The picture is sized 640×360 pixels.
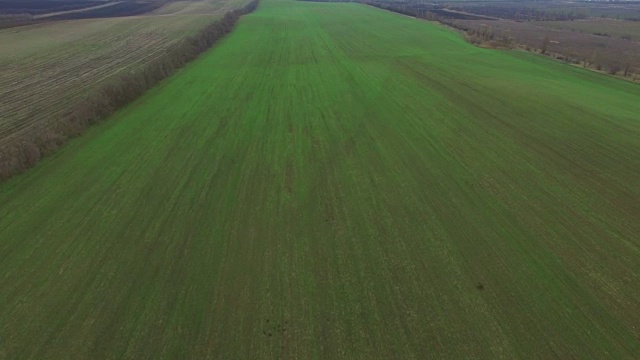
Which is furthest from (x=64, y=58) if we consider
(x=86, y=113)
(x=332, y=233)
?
(x=332, y=233)

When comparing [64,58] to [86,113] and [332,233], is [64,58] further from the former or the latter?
[332,233]

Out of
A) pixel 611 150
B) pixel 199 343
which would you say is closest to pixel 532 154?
pixel 611 150

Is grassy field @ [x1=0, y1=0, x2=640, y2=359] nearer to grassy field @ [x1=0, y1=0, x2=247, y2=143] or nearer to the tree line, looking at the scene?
the tree line

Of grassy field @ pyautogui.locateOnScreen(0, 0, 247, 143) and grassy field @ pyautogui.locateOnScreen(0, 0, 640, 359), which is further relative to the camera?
grassy field @ pyautogui.locateOnScreen(0, 0, 247, 143)

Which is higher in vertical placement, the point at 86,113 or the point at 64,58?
the point at 64,58

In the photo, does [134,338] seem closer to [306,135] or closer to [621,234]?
[306,135]

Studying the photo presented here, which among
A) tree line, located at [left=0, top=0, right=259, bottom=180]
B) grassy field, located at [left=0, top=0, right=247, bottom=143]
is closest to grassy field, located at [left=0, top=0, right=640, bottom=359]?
tree line, located at [left=0, top=0, right=259, bottom=180]
